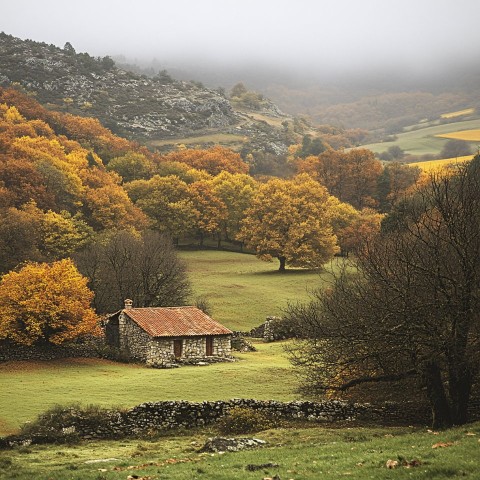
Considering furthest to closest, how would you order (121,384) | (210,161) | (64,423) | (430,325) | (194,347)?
(210,161) → (194,347) → (121,384) → (64,423) → (430,325)

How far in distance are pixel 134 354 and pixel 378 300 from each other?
30308mm

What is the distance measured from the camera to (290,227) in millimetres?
92250

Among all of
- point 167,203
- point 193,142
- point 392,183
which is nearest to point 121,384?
point 167,203

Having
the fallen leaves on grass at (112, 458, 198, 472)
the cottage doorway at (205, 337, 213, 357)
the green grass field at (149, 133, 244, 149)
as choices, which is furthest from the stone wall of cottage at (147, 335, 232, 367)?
the green grass field at (149, 133, 244, 149)

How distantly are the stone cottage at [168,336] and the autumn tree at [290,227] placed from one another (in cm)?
3702

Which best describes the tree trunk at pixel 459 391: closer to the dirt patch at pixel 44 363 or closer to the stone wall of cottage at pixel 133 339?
the stone wall of cottage at pixel 133 339

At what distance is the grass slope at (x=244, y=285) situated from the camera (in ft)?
232

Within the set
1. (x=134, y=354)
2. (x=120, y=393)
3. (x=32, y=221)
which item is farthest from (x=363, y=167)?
(x=120, y=393)

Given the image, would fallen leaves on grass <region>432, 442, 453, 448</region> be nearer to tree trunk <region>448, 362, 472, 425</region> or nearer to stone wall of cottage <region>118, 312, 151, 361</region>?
tree trunk <region>448, 362, 472, 425</region>

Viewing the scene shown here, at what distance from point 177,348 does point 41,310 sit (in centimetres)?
1004

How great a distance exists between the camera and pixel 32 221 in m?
77.1

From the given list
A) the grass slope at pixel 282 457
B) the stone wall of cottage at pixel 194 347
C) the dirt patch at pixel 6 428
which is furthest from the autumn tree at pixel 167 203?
the grass slope at pixel 282 457

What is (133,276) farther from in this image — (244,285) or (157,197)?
(157,197)

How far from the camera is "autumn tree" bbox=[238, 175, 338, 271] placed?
90312 mm
